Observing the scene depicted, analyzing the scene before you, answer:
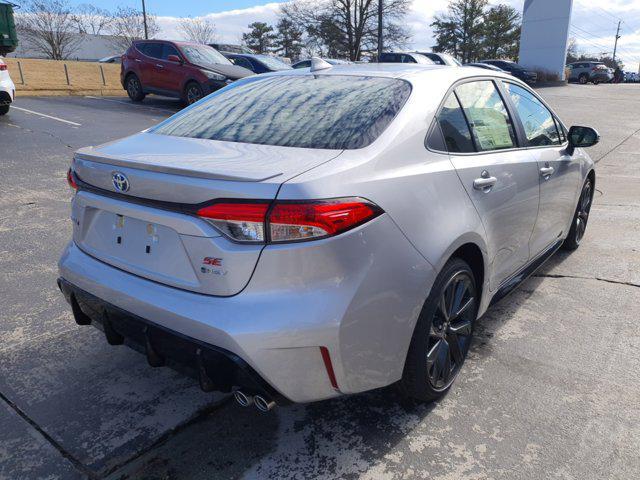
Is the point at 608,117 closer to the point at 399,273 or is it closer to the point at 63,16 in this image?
the point at 399,273

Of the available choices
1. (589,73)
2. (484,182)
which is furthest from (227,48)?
(589,73)

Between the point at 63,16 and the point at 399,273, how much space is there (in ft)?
175

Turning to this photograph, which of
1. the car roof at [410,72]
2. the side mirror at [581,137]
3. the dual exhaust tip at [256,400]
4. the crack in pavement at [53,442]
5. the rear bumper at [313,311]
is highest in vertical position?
the car roof at [410,72]

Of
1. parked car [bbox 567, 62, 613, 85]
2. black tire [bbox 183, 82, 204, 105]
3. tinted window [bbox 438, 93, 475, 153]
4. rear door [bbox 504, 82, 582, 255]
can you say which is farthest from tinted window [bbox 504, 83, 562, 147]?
parked car [bbox 567, 62, 613, 85]

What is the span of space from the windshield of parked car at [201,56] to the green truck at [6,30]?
6.19m

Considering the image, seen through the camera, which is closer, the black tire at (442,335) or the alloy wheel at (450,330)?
the black tire at (442,335)

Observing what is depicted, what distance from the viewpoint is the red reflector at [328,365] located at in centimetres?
195

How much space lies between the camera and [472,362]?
307 centimetres

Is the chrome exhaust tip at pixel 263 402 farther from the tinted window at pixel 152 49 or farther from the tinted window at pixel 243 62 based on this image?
the tinted window at pixel 243 62

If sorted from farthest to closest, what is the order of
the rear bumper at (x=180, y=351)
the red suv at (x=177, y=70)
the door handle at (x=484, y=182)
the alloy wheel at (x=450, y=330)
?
the red suv at (x=177, y=70), the door handle at (x=484, y=182), the alloy wheel at (x=450, y=330), the rear bumper at (x=180, y=351)

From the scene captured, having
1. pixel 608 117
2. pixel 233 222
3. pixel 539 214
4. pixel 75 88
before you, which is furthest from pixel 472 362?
pixel 75 88

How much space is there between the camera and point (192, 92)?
45.9 ft

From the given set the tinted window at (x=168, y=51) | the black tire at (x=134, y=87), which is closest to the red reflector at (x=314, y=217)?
the tinted window at (x=168, y=51)

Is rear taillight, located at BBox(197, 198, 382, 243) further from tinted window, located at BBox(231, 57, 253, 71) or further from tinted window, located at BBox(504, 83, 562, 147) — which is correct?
tinted window, located at BBox(231, 57, 253, 71)
